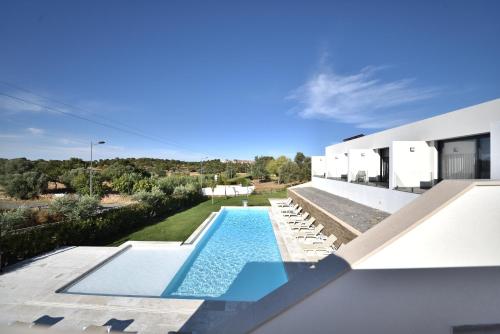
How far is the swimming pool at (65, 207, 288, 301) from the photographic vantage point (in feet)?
21.1

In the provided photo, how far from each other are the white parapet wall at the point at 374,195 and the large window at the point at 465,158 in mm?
1905

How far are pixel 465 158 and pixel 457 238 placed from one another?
23.5ft

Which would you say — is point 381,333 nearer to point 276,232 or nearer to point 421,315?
point 421,315

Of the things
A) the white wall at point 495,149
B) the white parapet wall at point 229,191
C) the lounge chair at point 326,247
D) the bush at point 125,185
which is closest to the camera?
the white wall at point 495,149

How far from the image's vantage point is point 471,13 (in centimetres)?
1016

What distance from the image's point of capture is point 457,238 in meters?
2.14

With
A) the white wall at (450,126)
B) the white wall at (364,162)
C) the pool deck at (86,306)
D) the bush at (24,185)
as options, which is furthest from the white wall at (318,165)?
the bush at (24,185)

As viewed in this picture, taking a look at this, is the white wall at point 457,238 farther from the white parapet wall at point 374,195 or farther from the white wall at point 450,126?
the white wall at point 450,126

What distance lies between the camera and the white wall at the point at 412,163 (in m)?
8.48

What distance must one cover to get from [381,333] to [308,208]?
10.8 metres

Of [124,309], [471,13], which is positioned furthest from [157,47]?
[471,13]

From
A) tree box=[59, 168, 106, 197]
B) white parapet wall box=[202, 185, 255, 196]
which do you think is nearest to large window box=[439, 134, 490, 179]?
white parapet wall box=[202, 185, 255, 196]

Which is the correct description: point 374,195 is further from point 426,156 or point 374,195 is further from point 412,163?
point 426,156

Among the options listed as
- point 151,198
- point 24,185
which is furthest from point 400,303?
point 24,185
